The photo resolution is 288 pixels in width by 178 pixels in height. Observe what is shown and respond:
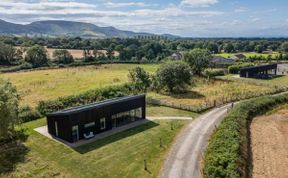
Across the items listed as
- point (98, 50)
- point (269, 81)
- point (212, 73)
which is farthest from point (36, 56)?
point (269, 81)

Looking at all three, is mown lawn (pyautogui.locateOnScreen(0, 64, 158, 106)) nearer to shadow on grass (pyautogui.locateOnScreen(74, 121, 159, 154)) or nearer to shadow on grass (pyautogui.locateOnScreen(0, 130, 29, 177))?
shadow on grass (pyautogui.locateOnScreen(0, 130, 29, 177))

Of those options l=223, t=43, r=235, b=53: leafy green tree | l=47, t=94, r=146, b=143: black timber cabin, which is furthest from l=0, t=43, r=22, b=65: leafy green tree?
l=223, t=43, r=235, b=53: leafy green tree

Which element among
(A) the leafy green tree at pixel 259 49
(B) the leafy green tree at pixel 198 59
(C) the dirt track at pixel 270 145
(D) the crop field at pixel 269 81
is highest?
(A) the leafy green tree at pixel 259 49

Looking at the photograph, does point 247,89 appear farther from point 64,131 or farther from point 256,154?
point 64,131

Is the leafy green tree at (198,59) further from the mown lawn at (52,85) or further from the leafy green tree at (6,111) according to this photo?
the leafy green tree at (6,111)

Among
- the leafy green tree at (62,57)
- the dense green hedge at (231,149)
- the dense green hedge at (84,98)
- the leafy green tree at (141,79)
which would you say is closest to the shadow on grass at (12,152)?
the dense green hedge at (84,98)
